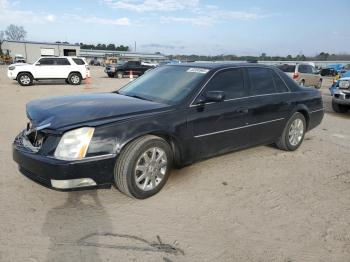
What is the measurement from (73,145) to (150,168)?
3.14ft

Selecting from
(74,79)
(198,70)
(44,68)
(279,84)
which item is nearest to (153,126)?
(198,70)

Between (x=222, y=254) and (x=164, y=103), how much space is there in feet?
6.75

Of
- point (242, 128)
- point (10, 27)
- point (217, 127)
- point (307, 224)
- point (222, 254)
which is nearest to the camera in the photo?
point (222, 254)

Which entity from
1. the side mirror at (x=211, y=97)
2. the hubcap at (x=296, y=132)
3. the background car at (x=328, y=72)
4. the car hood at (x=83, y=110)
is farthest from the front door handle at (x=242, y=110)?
the background car at (x=328, y=72)

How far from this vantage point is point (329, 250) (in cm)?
300

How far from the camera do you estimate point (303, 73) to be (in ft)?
60.1

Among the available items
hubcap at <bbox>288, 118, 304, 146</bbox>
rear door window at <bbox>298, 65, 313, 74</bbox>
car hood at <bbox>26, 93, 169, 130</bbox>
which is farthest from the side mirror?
rear door window at <bbox>298, 65, 313, 74</bbox>

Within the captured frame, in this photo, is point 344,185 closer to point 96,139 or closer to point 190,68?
point 190,68

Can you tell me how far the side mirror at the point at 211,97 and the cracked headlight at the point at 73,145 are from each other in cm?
161

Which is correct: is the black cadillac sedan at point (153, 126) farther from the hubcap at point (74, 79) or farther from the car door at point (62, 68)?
the hubcap at point (74, 79)

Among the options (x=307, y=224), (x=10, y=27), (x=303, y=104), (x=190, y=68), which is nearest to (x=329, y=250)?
(x=307, y=224)

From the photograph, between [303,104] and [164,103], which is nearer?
[164,103]

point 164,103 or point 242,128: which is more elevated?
point 164,103

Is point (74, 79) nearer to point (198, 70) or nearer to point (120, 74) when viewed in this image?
point (120, 74)
